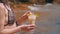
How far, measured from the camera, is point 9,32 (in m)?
1.85

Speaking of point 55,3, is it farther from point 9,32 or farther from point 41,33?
point 9,32

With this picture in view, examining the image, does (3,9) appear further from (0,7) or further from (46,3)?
(46,3)

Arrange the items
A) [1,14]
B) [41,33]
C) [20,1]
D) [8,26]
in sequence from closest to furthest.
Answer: [1,14]
[8,26]
[41,33]
[20,1]

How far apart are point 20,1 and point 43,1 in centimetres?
161

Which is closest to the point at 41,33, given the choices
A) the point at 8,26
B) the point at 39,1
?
the point at 8,26

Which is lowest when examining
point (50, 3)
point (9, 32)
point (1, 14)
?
point (50, 3)

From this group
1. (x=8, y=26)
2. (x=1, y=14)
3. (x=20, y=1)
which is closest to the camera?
(x=1, y=14)

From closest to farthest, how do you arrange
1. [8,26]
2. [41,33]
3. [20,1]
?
1. [8,26]
2. [41,33]
3. [20,1]

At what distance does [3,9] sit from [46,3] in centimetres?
1421

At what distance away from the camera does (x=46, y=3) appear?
1595cm

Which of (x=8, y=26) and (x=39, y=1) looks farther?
(x=39, y=1)

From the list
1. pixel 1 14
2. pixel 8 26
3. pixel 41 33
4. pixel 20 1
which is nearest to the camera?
pixel 1 14

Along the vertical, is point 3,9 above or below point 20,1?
above

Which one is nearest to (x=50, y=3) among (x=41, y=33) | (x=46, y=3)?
(x=46, y=3)
